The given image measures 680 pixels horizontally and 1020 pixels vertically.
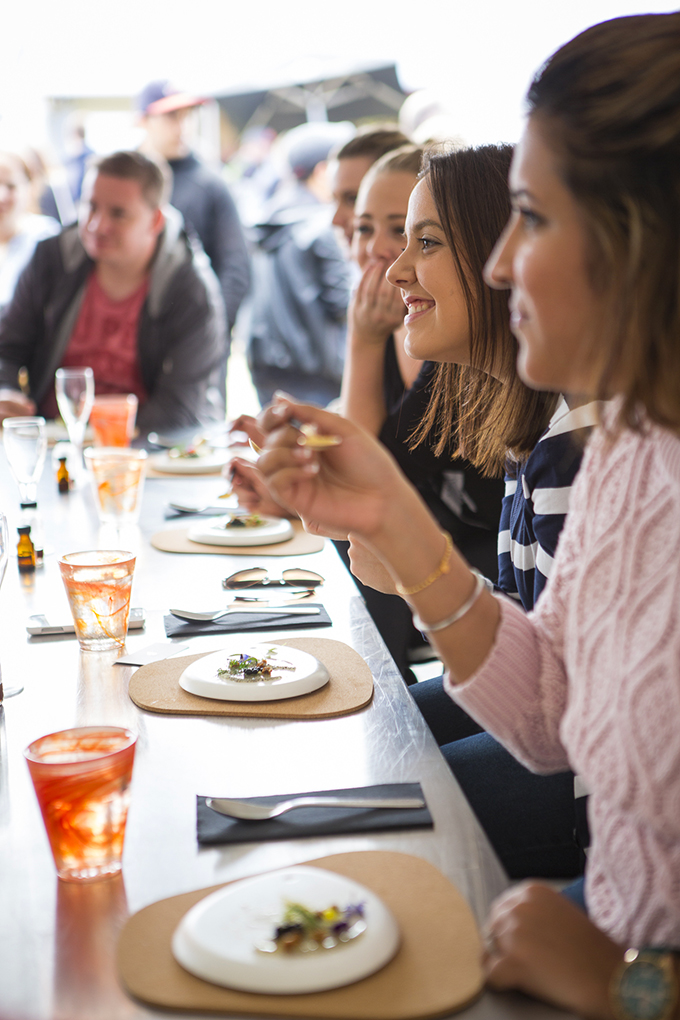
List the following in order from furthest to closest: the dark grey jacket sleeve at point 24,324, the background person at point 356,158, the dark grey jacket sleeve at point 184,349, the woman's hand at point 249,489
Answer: the dark grey jacket sleeve at point 24,324, the dark grey jacket sleeve at point 184,349, the background person at point 356,158, the woman's hand at point 249,489

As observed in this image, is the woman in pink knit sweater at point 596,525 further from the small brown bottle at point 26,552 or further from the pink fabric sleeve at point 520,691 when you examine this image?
the small brown bottle at point 26,552

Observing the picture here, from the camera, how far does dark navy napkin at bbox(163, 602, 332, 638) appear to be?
129 centimetres

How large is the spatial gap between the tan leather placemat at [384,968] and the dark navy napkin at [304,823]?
7 centimetres

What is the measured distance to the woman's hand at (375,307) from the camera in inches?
91.8

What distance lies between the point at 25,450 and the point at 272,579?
553 mm

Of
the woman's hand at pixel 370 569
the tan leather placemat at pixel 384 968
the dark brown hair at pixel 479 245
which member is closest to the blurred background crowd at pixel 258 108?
the dark brown hair at pixel 479 245

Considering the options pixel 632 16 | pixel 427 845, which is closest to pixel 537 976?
pixel 427 845

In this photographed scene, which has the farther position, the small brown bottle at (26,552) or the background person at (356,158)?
the background person at (356,158)

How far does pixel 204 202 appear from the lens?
16.2 ft

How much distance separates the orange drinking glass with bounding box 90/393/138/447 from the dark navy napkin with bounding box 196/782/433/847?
1.71m

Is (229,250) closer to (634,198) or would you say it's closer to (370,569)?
(370,569)

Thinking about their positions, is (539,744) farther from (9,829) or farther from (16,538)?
(16,538)

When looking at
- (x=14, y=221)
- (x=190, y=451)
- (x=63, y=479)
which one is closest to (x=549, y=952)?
(x=63, y=479)

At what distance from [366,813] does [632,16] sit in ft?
2.31
